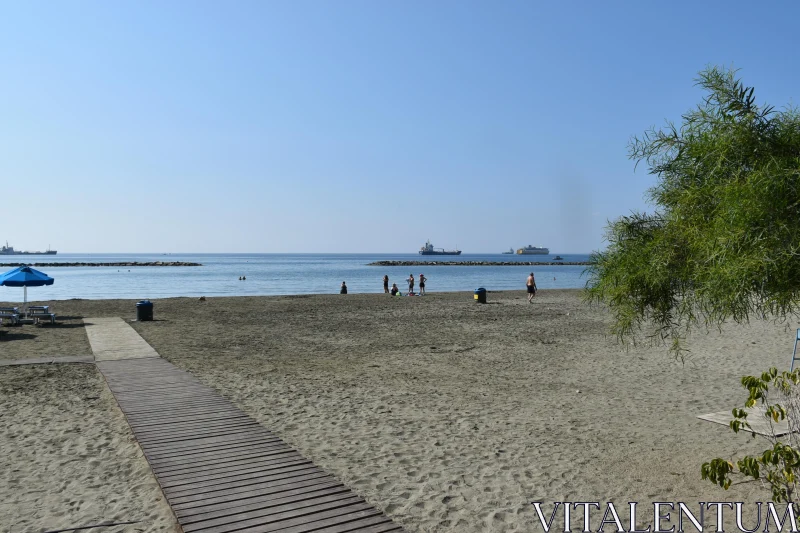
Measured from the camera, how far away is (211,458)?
6.06m

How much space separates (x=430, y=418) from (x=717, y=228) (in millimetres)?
4976

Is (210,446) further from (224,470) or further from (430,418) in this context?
(430,418)

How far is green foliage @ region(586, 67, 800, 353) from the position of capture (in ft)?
12.0

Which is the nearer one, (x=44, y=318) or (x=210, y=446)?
(x=210, y=446)

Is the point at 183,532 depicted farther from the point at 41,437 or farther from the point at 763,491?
the point at 763,491

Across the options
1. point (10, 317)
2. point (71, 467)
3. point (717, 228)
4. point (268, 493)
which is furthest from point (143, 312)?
point (717, 228)

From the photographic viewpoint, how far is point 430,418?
806 centimetres

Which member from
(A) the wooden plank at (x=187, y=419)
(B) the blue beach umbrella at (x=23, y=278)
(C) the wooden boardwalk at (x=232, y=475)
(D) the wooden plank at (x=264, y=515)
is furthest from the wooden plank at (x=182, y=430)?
(B) the blue beach umbrella at (x=23, y=278)

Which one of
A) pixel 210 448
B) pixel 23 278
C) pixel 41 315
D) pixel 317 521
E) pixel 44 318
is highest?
pixel 23 278

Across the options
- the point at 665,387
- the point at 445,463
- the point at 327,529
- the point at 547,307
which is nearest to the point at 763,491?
the point at 445,463

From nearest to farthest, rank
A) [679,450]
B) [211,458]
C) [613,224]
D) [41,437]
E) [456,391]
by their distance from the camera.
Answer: [613,224]
[211,458]
[679,450]
[41,437]
[456,391]

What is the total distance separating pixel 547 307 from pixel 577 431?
63.0 ft

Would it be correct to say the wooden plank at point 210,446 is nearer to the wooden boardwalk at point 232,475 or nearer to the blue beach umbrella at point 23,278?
the wooden boardwalk at point 232,475

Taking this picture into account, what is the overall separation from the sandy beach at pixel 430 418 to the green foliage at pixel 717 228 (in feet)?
6.02
